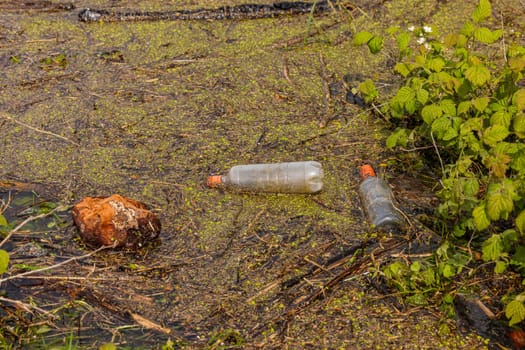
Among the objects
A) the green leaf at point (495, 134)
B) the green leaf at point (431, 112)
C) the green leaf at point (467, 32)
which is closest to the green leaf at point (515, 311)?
the green leaf at point (495, 134)

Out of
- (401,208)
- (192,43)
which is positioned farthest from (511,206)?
(192,43)

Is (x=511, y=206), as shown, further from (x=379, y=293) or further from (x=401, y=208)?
(x=401, y=208)

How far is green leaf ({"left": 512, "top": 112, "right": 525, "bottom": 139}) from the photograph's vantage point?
281cm

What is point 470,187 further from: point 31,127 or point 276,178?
point 31,127

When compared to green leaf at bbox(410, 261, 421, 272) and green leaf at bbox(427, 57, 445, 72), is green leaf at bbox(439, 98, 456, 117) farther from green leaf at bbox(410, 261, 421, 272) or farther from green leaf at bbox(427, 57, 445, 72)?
green leaf at bbox(410, 261, 421, 272)

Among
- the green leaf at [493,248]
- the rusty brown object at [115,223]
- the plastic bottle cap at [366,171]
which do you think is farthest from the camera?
the plastic bottle cap at [366,171]

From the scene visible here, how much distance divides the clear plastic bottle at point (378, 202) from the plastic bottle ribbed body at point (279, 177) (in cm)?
23

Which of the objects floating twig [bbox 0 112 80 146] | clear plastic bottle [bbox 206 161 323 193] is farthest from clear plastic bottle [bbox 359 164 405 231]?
floating twig [bbox 0 112 80 146]

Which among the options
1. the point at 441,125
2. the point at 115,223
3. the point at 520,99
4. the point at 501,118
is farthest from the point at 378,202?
the point at 115,223

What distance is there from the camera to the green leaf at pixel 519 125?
9.21 feet

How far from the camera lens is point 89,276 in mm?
2969

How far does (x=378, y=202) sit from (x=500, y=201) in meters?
0.86

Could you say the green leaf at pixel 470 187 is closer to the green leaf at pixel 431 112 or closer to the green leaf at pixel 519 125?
the green leaf at pixel 519 125

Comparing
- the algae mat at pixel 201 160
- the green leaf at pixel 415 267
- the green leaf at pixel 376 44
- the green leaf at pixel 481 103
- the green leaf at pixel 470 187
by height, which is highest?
the green leaf at pixel 376 44
